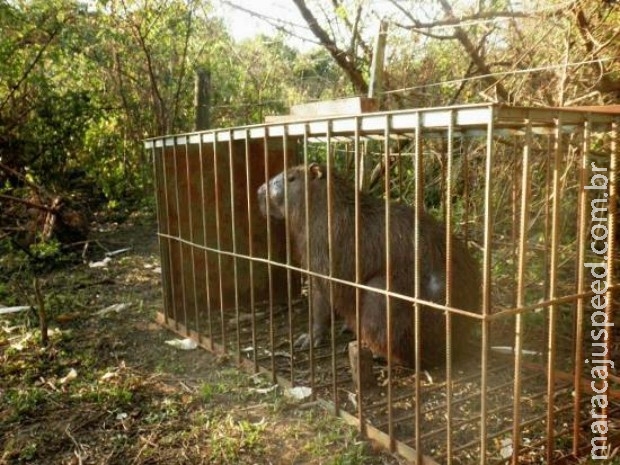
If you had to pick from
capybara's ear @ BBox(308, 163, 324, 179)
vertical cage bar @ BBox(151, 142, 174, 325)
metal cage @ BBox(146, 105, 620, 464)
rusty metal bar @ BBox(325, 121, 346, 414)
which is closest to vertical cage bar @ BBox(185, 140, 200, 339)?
metal cage @ BBox(146, 105, 620, 464)

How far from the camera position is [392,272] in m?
4.13

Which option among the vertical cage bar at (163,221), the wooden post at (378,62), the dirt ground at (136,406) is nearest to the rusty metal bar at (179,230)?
the vertical cage bar at (163,221)

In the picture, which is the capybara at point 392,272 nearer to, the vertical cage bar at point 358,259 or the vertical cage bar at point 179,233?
the vertical cage bar at point 358,259

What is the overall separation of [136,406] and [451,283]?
225cm

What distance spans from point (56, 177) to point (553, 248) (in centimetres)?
924

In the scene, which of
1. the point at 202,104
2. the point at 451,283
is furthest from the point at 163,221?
the point at 202,104

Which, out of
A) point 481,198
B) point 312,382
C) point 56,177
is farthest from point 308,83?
point 312,382

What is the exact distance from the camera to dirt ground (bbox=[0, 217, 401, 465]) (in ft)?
10.6

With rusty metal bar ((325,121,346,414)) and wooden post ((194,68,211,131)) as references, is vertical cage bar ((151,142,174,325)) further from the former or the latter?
wooden post ((194,68,211,131))

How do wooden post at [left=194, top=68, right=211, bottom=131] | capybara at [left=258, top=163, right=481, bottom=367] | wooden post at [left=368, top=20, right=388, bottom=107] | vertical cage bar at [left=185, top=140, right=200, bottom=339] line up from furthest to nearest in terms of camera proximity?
wooden post at [left=194, top=68, right=211, bottom=131], wooden post at [left=368, top=20, right=388, bottom=107], vertical cage bar at [left=185, top=140, right=200, bottom=339], capybara at [left=258, top=163, right=481, bottom=367]

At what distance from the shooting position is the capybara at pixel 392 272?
13.1ft

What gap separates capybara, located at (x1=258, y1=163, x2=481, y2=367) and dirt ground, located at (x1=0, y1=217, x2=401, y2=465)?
79 centimetres

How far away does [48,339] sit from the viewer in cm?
495

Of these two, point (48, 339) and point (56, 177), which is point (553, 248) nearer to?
point (48, 339)
